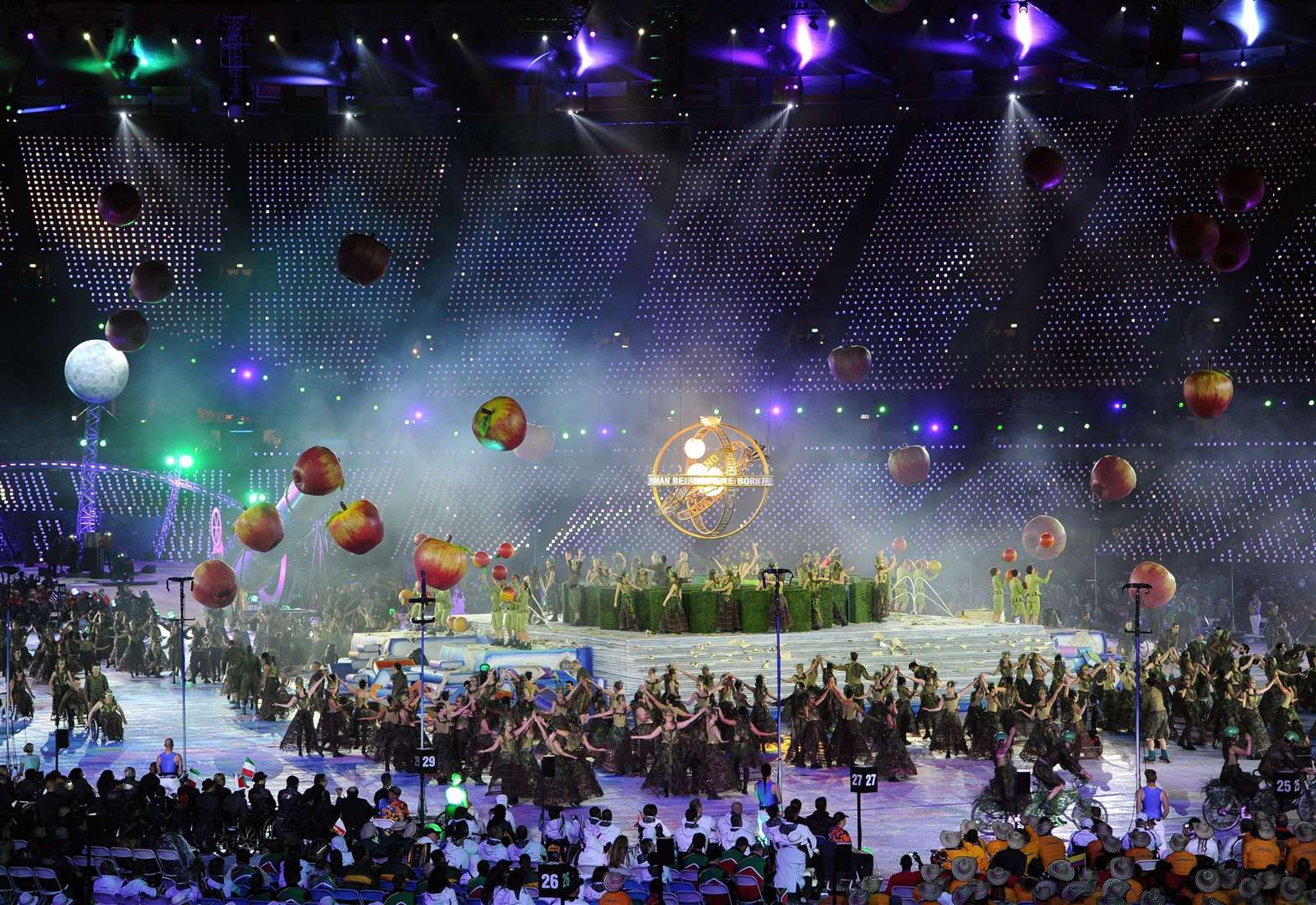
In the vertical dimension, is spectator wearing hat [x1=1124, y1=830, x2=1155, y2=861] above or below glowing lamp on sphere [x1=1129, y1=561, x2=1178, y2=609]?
below

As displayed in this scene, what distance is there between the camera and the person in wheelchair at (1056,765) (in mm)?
15719

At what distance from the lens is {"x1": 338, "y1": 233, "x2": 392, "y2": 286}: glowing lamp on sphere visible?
20953mm

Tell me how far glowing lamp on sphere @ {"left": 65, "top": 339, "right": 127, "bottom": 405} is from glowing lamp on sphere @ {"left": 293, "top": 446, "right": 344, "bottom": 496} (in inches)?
325

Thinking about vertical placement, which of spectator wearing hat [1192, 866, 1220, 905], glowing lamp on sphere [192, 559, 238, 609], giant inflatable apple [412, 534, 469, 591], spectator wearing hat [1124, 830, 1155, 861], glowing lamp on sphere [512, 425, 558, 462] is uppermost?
glowing lamp on sphere [512, 425, 558, 462]

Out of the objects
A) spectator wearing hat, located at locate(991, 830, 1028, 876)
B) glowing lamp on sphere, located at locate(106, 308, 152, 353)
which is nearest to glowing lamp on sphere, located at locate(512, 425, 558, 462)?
glowing lamp on sphere, located at locate(106, 308, 152, 353)

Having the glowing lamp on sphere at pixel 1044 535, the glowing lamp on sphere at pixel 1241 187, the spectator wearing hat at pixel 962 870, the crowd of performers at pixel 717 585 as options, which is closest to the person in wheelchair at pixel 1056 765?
the spectator wearing hat at pixel 962 870

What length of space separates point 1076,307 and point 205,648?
22.0 m

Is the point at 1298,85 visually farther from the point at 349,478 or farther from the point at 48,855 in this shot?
the point at 48,855

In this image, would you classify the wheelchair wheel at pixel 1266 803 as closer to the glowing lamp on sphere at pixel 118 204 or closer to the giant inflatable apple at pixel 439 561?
the giant inflatable apple at pixel 439 561

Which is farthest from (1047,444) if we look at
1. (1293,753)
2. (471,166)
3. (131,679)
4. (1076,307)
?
(131,679)

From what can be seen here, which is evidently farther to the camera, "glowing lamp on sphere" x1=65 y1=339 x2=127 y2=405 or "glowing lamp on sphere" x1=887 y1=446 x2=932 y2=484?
"glowing lamp on sphere" x1=887 y1=446 x2=932 y2=484

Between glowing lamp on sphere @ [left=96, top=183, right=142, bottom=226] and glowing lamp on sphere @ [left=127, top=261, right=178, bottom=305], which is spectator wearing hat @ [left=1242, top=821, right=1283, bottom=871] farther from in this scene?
glowing lamp on sphere @ [left=127, top=261, right=178, bottom=305]

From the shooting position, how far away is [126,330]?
86.0 feet

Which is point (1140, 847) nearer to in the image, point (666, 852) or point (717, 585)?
point (666, 852)
